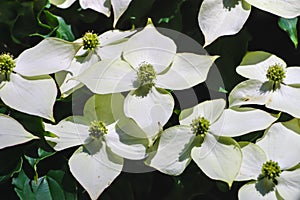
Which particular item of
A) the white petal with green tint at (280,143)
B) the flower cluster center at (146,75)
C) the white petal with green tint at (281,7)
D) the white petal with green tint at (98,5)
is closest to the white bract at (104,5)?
the white petal with green tint at (98,5)

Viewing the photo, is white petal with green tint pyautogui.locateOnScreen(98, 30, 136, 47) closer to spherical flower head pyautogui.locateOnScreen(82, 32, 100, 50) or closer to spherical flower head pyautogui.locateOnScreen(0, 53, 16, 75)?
spherical flower head pyautogui.locateOnScreen(82, 32, 100, 50)

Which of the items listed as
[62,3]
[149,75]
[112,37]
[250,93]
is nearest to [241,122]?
[250,93]

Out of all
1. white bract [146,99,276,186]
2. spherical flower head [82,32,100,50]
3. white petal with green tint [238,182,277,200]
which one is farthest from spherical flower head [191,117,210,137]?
spherical flower head [82,32,100,50]

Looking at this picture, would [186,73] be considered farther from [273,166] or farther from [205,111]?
[273,166]

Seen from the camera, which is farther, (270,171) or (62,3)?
(62,3)

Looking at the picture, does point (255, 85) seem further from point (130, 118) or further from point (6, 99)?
point (6, 99)

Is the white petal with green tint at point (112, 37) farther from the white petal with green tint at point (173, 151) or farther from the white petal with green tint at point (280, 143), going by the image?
the white petal with green tint at point (280, 143)
